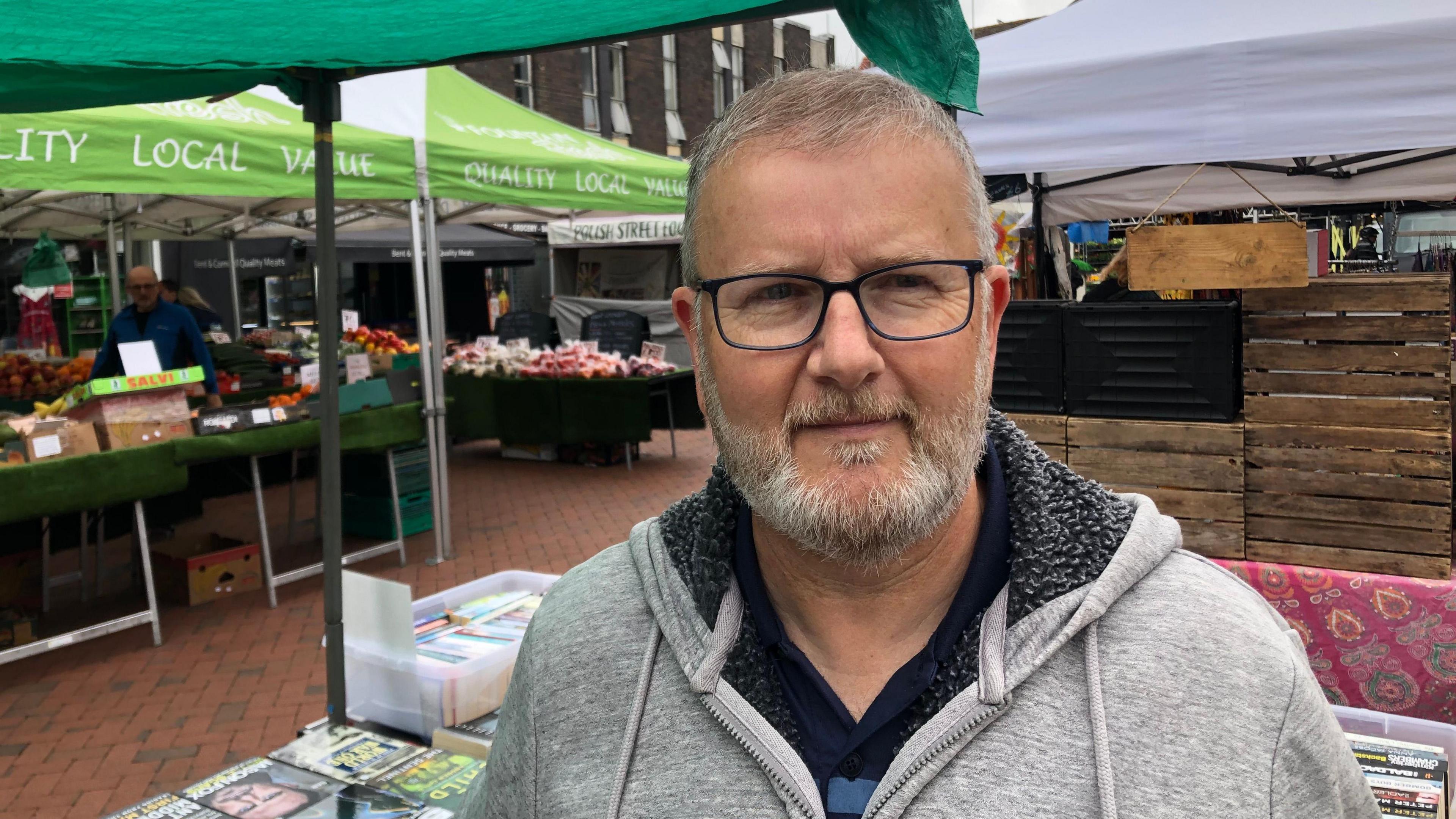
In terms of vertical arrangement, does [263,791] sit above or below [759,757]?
below

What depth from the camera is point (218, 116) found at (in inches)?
217

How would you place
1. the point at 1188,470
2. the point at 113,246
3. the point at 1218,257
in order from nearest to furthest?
the point at 1218,257, the point at 1188,470, the point at 113,246

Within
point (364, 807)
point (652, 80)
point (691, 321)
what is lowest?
point (364, 807)

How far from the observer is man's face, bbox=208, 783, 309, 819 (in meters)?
2.38

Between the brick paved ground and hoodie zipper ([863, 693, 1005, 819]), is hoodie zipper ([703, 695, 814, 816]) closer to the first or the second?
hoodie zipper ([863, 693, 1005, 819])

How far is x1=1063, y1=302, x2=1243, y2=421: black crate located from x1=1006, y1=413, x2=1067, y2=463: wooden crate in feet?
0.26

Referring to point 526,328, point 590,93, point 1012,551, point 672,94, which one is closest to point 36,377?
point 526,328

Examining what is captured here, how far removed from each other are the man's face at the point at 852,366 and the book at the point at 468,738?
6.01 ft

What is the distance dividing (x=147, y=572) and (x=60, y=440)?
0.85 meters

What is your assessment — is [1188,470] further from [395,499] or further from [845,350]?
[395,499]

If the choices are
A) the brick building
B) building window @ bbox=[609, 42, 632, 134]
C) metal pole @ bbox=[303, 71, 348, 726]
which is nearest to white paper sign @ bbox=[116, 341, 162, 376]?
metal pole @ bbox=[303, 71, 348, 726]

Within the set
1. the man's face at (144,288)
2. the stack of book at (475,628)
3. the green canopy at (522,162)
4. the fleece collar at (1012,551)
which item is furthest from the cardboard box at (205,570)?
the fleece collar at (1012,551)

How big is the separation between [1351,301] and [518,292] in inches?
881

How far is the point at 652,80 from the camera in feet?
89.1
